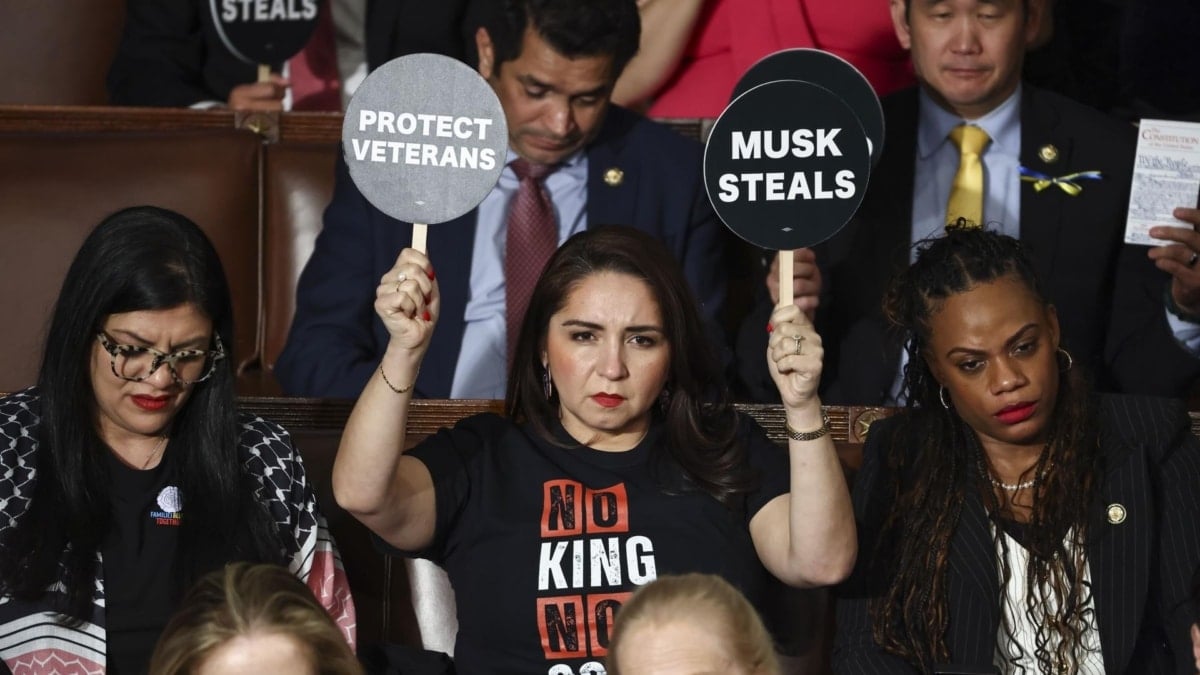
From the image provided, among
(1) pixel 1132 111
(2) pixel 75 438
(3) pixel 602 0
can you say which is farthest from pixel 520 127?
(1) pixel 1132 111

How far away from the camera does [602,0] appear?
11.2ft

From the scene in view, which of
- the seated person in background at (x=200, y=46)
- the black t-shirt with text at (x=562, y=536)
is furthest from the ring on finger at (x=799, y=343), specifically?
the seated person in background at (x=200, y=46)

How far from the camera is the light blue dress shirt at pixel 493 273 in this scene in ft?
11.0

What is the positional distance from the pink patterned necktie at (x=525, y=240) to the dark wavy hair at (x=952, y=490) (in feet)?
2.65

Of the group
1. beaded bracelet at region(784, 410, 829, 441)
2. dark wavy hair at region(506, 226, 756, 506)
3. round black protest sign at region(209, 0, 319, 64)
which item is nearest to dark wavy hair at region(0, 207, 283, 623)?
dark wavy hair at region(506, 226, 756, 506)

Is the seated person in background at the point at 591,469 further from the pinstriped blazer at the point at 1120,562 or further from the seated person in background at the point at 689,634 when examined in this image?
the seated person in background at the point at 689,634

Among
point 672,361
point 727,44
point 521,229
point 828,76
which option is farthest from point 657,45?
point 672,361

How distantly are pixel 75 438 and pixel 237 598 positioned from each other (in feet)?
2.00

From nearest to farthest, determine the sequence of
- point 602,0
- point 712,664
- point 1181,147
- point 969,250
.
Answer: point 712,664, point 969,250, point 1181,147, point 602,0

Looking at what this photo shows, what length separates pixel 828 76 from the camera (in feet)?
9.75

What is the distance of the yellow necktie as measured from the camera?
3447mm

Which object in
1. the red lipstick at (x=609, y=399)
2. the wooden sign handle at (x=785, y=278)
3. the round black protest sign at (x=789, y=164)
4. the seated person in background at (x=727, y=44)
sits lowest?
the red lipstick at (x=609, y=399)

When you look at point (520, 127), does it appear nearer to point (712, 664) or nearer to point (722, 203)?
point (722, 203)

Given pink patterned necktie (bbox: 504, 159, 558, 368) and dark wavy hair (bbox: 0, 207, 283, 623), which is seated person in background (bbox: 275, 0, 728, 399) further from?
dark wavy hair (bbox: 0, 207, 283, 623)
